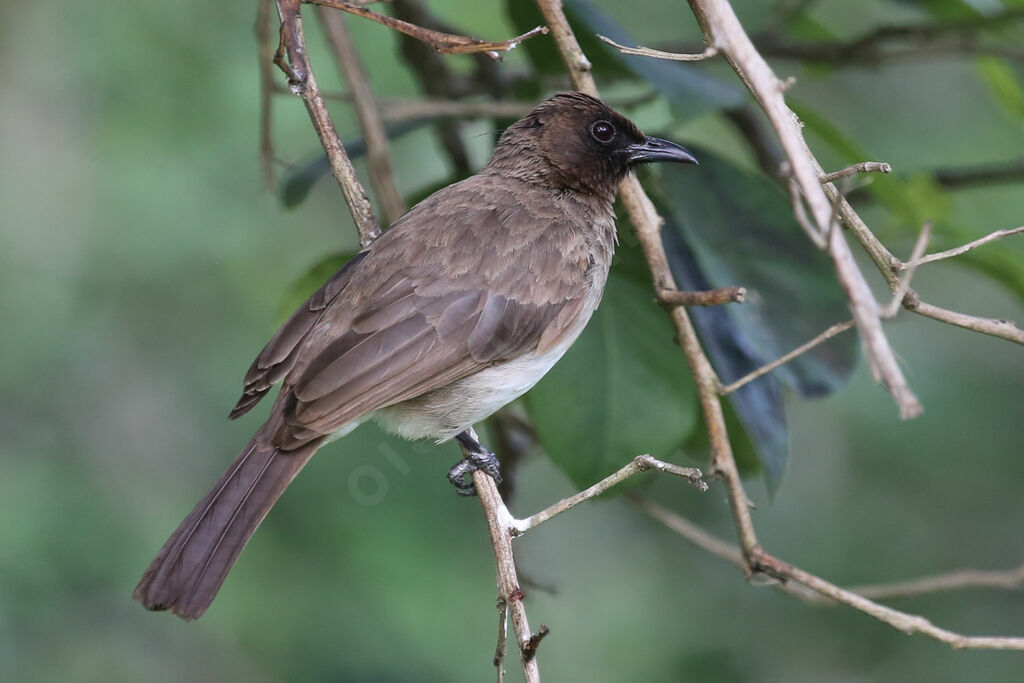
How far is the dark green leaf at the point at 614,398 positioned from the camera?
10.8ft

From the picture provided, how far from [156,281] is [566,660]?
8.06ft

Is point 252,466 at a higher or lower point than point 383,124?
lower

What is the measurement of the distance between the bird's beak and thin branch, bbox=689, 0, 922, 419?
1.15 m

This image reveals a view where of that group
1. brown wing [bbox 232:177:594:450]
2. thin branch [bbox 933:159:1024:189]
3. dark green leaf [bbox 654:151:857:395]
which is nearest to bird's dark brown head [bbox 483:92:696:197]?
dark green leaf [bbox 654:151:857:395]

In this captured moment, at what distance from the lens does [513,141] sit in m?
3.75

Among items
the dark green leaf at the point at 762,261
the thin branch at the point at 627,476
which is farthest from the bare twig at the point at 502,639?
the dark green leaf at the point at 762,261

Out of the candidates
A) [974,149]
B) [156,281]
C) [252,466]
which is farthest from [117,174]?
[974,149]

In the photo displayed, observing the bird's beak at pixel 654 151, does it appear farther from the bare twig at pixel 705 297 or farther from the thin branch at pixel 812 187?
the thin branch at pixel 812 187

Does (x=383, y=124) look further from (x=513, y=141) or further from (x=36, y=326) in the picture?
(x=36, y=326)

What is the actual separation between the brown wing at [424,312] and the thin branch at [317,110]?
0.30 ft

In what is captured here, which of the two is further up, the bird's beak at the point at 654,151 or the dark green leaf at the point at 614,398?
the bird's beak at the point at 654,151

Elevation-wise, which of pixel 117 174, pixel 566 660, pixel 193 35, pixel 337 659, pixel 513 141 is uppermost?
pixel 193 35

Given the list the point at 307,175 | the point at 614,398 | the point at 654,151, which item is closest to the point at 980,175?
the point at 654,151

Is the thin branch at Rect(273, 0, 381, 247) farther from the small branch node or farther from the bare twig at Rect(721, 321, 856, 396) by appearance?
the small branch node
